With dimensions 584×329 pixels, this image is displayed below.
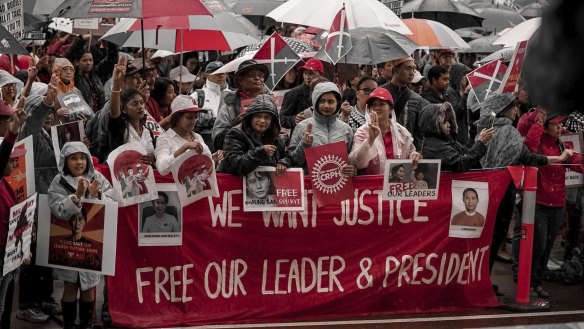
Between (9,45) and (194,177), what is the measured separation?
2.13 meters

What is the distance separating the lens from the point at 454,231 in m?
8.05

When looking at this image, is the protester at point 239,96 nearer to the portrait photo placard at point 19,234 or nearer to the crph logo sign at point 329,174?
the crph logo sign at point 329,174

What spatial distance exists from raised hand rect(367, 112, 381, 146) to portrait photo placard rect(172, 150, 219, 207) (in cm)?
129

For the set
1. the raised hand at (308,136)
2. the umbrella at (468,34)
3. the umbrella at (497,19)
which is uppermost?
the umbrella at (497,19)

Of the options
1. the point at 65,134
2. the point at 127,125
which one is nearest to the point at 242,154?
the point at 127,125

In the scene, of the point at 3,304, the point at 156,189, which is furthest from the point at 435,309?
the point at 3,304

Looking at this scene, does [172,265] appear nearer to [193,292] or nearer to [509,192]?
[193,292]

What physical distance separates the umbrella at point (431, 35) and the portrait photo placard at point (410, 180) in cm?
478

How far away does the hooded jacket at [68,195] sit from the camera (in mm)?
6477

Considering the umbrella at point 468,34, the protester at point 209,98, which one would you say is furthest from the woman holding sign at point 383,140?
the umbrella at point 468,34

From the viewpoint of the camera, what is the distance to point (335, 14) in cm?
959

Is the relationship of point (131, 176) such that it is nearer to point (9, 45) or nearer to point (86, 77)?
point (9, 45)

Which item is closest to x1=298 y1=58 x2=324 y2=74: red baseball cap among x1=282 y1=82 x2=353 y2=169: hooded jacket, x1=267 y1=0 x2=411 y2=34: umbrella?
x1=267 y1=0 x2=411 y2=34: umbrella

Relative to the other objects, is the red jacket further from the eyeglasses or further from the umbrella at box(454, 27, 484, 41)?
the umbrella at box(454, 27, 484, 41)
